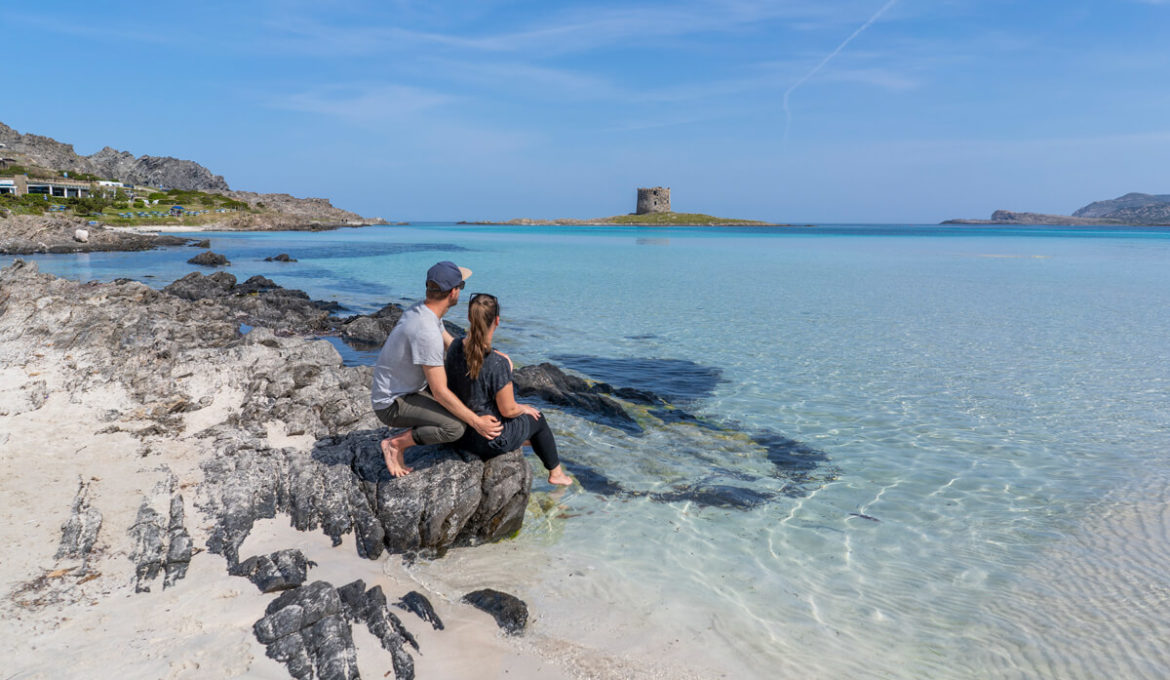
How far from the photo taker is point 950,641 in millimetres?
5859

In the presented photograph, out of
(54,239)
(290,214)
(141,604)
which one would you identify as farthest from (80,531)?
(290,214)

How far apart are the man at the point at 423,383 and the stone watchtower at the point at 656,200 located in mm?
193584

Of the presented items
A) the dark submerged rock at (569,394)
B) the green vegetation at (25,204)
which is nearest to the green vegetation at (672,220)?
the green vegetation at (25,204)

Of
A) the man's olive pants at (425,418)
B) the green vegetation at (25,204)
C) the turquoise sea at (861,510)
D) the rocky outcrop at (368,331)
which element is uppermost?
the green vegetation at (25,204)

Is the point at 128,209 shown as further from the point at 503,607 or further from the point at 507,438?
the point at 503,607

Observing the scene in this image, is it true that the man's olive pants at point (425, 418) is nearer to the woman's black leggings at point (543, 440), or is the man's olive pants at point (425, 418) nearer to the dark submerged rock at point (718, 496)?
the woman's black leggings at point (543, 440)

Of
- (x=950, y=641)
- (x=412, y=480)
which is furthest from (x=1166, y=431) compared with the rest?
(x=412, y=480)

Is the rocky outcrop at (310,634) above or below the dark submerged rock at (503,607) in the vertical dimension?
above

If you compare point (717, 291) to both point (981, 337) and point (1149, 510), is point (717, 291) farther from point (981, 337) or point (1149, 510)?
point (1149, 510)

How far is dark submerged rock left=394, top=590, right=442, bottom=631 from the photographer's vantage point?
5672 millimetres

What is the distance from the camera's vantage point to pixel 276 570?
600 centimetres

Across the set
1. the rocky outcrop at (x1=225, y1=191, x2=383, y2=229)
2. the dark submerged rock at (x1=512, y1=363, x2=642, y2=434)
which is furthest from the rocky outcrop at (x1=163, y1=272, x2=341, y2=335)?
the rocky outcrop at (x1=225, y1=191, x2=383, y2=229)

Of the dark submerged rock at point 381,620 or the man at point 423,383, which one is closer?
the dark submerged rock at point 381,620

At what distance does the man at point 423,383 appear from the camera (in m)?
6.77
